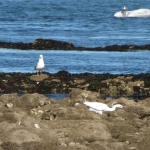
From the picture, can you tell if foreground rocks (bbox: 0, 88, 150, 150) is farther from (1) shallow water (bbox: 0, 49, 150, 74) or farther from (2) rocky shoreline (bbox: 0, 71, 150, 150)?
(1) shallow water (bbox: 0, 49, 150, 74)

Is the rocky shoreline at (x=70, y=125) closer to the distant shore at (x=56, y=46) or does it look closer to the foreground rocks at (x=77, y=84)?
the foreground rocks at (x=77, y=84)

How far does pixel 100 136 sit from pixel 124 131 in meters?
0.84

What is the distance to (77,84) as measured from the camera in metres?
23.7

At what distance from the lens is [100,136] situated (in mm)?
12914

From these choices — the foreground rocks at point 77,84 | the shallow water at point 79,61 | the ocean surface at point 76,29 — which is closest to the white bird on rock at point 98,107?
the foreground rocks at point 77,84

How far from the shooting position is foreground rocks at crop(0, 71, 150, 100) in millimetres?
22984

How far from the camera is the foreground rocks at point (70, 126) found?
38.8ft

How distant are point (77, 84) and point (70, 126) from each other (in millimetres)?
10259

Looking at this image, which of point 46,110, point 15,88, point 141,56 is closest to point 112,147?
point 46,110

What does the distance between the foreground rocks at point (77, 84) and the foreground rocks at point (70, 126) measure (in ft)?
18.8

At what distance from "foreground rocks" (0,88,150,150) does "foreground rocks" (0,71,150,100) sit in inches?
226

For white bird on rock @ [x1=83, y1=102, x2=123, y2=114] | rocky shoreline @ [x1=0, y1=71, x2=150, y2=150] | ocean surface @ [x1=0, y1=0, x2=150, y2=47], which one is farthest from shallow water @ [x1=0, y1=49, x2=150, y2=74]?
white bird on rock @ [x1=83, y1=102, x2=123, y2=114]

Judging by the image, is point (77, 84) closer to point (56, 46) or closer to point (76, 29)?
point (56, 46)

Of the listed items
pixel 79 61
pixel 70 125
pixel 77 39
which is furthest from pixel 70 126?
pixel 77 39
